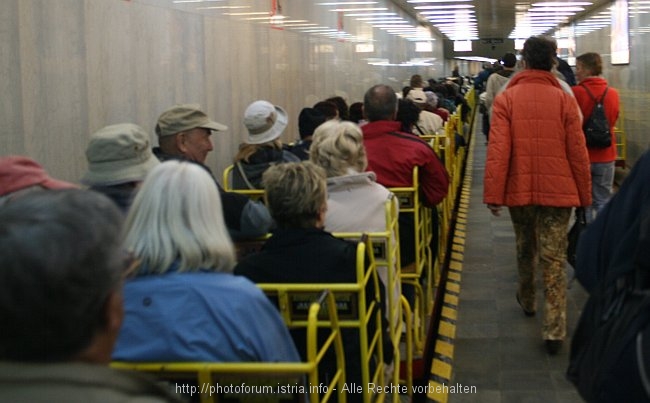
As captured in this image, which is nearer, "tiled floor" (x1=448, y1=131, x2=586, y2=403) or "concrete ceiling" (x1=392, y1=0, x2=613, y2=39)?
"tiled floor" (x1=448, y1=131, x2=586, y2=403)

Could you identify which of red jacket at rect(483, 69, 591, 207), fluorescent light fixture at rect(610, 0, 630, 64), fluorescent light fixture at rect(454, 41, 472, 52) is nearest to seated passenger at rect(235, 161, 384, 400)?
red jacket at rect(483, 69, 591, 207)

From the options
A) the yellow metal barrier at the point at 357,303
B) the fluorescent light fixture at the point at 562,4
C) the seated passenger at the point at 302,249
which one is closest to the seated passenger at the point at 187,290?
the yellow metal barrier at the point at 357,303

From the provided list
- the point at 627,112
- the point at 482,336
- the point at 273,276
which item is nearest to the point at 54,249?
the point at 273,276

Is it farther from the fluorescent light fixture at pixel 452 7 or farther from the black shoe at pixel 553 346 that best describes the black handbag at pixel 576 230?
the fluorescent light fixture at pixel 452 7

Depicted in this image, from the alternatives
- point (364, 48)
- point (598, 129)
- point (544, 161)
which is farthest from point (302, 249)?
point (364, 48)

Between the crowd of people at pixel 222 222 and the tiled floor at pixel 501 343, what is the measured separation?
24cm

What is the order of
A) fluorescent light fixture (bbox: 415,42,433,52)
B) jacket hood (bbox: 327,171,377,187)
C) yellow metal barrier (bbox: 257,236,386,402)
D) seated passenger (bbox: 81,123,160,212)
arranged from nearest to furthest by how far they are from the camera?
1. yellow metal barrier (bbox: 257,236,386,402)
2. seated passenger (bbox: 81,123,160,212)
3. jacket hood (bbox: 327,171,377,187)
4. fluorescent light fixture (bbox: 415,42,433,52)

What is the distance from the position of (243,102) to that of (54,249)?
300 inches

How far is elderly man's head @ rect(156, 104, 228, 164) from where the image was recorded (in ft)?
17.9

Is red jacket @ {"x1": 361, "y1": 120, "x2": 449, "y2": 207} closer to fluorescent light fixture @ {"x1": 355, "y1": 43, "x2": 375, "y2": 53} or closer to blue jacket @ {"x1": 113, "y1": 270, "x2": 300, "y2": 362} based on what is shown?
blue jacket @ {"x1": 113, "y1": 270, "x2": 300, "y2": 362}

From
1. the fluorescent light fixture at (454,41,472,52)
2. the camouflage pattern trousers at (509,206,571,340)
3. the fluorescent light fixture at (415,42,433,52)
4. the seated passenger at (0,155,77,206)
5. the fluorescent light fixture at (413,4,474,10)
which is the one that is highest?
the fluorescent light fixture at (454,41,472,52)

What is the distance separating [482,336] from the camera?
22.8 ft

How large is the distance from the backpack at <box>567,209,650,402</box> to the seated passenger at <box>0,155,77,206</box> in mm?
2037

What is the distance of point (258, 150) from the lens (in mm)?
6117
